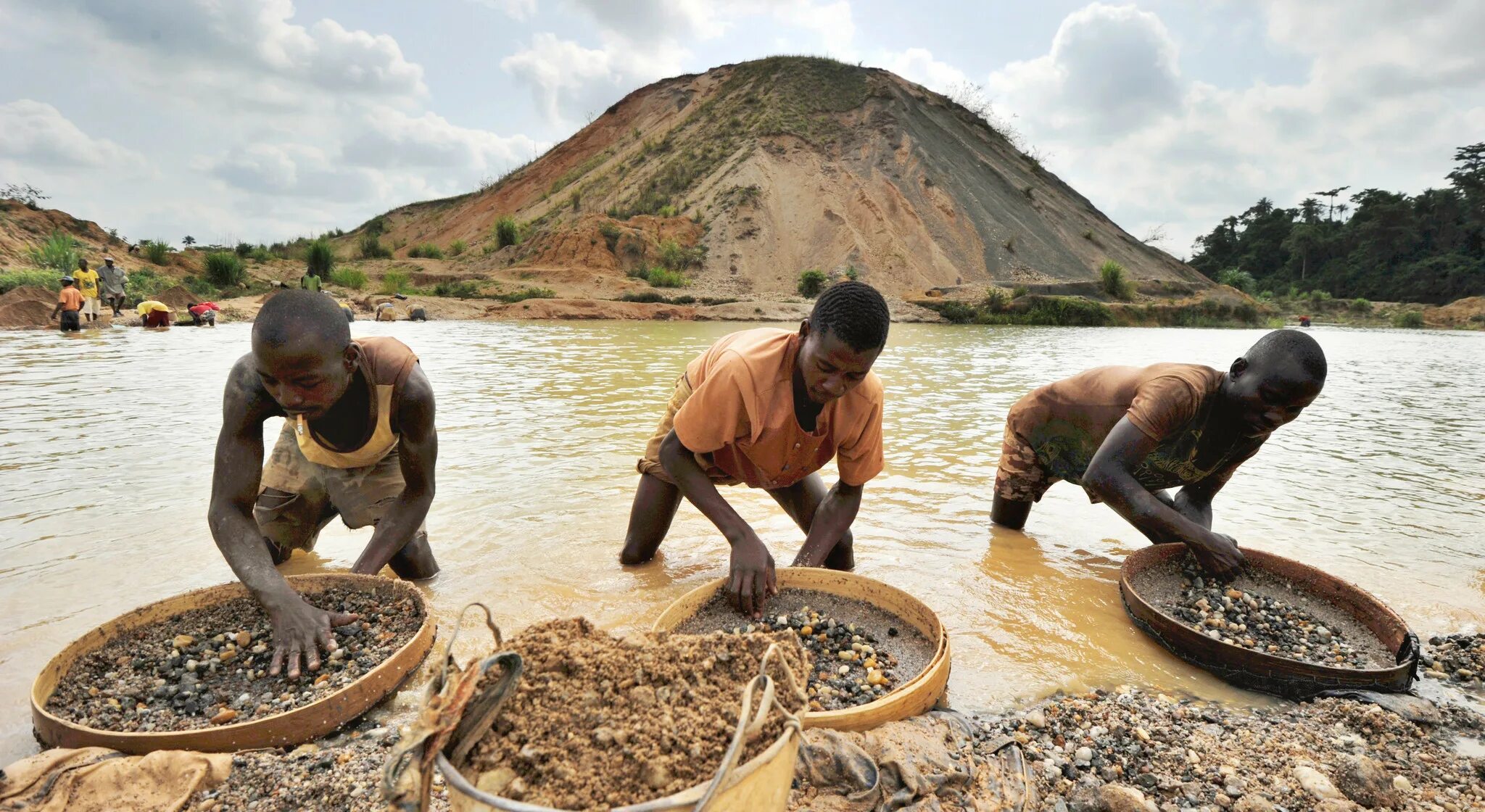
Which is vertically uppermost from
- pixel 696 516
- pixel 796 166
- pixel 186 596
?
pixel 796 166

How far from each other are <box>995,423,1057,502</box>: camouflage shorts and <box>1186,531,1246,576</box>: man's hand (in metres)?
0.83

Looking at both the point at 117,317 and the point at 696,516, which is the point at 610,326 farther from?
the point at 696,516

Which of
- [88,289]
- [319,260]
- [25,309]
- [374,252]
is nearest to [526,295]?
[319,260]

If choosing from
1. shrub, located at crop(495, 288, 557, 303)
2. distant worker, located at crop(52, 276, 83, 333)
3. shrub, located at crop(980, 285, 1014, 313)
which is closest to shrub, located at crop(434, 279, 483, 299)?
shrub, located at crop(495, 288, 557, 303)

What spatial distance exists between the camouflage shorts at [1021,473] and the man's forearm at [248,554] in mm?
2867

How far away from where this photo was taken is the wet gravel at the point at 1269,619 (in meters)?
2.14

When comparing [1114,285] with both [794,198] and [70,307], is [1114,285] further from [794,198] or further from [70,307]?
[70,307]

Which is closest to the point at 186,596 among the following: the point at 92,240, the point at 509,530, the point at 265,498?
the point at 265,498

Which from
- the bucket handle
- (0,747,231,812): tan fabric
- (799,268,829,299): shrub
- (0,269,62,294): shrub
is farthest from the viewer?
(799,268,829,299): shrub

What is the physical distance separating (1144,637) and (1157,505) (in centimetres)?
45

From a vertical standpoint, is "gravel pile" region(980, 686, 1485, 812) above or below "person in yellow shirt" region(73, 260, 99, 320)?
below

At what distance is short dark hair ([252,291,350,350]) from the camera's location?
1916mm

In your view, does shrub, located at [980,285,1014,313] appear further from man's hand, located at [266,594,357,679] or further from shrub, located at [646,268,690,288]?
man's hand, located at [266,594,357,679]

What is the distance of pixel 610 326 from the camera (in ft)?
54.6
